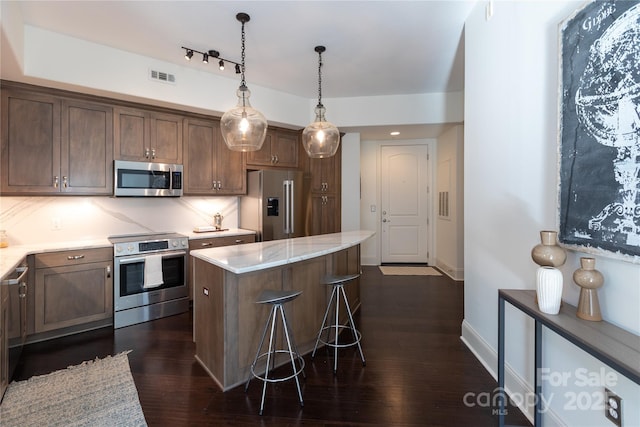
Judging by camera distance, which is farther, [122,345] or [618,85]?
[122,345]

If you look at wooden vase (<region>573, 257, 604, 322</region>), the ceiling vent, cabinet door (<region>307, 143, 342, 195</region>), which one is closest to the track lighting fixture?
the ceiling vent

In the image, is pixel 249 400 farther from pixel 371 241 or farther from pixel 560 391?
pixel 371 241

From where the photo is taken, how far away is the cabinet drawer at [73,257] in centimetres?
270

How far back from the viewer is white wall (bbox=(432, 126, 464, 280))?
15.7ft

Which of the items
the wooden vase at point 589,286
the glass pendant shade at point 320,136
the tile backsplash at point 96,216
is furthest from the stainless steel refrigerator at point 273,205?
the wooden vase at point 589,286

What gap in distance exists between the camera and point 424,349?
2588 millimetres

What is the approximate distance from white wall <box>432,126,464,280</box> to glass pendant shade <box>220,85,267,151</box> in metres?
3.61

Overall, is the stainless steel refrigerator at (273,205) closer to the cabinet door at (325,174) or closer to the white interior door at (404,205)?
the cabinet door at (325,174)

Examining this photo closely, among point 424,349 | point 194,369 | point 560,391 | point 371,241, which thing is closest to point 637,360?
point 560,391

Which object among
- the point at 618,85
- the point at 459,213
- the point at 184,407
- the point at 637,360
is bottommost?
the point at 184,407

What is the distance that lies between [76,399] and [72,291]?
1.35m

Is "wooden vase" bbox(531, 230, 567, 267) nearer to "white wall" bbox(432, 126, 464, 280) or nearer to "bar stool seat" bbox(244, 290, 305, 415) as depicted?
"bar stool seat" bbox(244, 290, 305, 415)

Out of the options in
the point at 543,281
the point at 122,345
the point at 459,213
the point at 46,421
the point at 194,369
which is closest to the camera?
the point at 543,281

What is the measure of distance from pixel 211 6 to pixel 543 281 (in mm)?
3050
